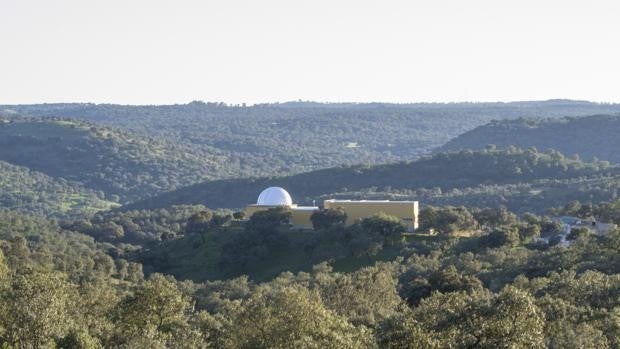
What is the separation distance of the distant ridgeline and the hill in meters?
12.2

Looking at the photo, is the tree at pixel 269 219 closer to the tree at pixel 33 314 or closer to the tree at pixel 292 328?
the tree at pixel 33 314

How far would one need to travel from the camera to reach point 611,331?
38844mm

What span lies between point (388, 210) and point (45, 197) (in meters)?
105

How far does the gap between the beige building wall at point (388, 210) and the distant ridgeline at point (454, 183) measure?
35.2 metres

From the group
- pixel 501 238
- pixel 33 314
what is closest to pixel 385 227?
pixel 501 238

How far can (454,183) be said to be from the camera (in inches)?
5935

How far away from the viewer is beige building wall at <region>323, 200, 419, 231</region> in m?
87.1

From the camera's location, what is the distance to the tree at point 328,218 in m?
85.7

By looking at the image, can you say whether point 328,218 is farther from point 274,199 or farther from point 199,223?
point 199,223

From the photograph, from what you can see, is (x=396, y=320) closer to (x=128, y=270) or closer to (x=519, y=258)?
(x=519, y=258)

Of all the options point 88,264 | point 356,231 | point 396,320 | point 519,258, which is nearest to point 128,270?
point 88,264

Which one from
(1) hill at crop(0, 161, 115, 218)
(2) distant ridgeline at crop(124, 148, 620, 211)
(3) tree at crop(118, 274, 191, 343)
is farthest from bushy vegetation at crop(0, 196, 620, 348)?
(1) hill at crop(0, 161, 115, 218)

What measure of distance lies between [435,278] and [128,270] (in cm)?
3275

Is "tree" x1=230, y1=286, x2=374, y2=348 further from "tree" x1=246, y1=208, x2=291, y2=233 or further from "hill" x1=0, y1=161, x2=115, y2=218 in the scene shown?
"hill" x1=0, y1=161, x2=115, y2=218
